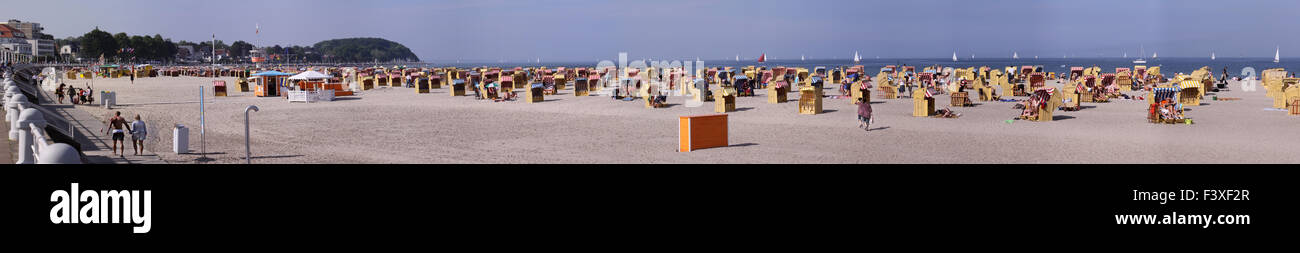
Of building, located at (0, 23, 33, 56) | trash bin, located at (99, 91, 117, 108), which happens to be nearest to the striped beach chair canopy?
trash bin, located at (99, 91, 117, 108)

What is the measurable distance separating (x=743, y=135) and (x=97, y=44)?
163 metres

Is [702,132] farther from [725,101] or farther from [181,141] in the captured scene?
[725,101]

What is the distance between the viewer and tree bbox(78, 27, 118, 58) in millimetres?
148500

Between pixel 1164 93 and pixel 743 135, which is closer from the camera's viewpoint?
pixel 743 135

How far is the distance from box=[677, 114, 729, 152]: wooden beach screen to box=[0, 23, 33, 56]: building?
15159 centimetres

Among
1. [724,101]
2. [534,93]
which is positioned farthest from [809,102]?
[534,93]

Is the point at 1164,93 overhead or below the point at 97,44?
below

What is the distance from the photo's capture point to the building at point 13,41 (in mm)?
138125

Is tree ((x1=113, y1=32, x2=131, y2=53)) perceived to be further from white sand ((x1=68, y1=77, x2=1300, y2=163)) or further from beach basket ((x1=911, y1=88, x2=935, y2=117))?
beach basket ((x1=911, y1=88, x2=935, y2=117))

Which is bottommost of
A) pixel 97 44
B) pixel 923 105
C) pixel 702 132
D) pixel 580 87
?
pixel 702 132

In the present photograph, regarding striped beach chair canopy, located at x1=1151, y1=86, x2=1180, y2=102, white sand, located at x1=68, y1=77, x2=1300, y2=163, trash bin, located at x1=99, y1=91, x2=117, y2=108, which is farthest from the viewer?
trash bin, located at x1=99, y1=91, x2=117, y2=108

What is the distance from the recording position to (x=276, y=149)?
47.1 feet

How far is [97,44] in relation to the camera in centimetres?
14900

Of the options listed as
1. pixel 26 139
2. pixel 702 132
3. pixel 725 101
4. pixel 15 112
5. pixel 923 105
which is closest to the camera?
pixel 26 139
